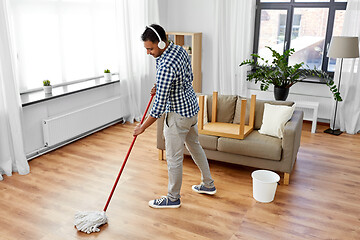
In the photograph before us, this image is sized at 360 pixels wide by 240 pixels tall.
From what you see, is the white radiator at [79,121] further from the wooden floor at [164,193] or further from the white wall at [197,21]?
the white wall at [197,21]

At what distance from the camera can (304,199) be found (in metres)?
3.03

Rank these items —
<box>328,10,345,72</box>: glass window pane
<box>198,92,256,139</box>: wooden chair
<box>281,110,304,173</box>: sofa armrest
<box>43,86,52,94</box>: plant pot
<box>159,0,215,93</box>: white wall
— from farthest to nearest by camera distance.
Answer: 1. <box>159,0,215,93</box>: white wall
2. <box>328,10,345,72</box>: glass window pane
3. <box>43,86,52,94</box>: plant pot
4. <box>198,92,256,139</box>: wooden chair
5. <box>281,110,304,173</box>: sofa armrest

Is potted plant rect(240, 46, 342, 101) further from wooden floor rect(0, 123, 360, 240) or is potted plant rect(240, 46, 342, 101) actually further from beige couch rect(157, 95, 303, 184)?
beige couch rect(157, 95, 303, 184)

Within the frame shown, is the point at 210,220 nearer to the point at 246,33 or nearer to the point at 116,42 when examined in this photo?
the point at 116,42

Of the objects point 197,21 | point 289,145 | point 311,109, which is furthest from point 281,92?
point 197,21

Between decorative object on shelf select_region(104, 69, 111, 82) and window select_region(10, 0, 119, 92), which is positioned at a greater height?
window select_region(10, 0, 119, 92)

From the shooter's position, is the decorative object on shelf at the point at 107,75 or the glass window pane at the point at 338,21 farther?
the glass window pane at the point at 338,21

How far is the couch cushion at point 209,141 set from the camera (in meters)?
3.43

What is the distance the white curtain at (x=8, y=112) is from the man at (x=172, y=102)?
1.45m

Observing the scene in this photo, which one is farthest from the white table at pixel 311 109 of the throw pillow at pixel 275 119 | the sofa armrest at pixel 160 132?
the sofa armrest at pixel 160 132

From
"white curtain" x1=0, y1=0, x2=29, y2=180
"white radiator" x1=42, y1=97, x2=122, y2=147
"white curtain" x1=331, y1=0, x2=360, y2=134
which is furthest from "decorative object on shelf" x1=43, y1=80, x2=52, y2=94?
"white curtain" x1=331, y1=0, x2=360, y2=134

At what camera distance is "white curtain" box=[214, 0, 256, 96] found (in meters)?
5.27

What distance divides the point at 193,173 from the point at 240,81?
241 centimetres

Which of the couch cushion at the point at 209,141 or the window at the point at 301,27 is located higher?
the window at the point at 301,27
